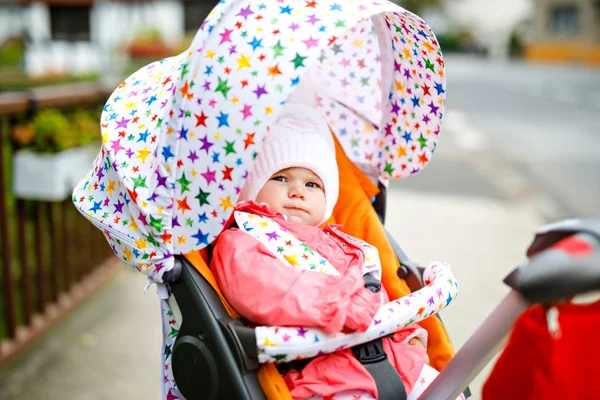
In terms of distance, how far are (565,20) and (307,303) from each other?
4778 centimetres

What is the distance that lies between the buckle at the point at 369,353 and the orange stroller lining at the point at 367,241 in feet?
0.67

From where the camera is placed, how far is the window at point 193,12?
2641 centimetres

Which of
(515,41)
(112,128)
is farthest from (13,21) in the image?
(515,41)

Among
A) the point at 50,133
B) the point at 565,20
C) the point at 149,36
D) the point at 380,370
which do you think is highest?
the point at 380,370

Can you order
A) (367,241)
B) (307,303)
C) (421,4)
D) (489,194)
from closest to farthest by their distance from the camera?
(307,303) → (367,241) → (489,194) → (421,4)

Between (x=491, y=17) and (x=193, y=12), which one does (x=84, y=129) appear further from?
(x=491, y=17)

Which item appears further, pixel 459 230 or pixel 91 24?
pixel 91 24

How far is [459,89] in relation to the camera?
72.3 feet

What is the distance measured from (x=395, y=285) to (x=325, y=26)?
84cm

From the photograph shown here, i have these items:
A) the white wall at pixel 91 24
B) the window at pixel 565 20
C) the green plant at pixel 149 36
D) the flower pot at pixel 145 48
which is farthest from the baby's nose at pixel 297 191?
the window at pixel 565 20

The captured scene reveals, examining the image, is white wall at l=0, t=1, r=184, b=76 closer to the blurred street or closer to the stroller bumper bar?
the blurred street

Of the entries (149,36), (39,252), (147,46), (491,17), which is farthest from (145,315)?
(491,17)

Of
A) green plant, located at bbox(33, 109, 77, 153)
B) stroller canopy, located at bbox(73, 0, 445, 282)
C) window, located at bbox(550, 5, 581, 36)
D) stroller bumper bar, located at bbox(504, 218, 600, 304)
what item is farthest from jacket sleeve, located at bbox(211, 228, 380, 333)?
window, located at bbox(550, 5, 581, 36)

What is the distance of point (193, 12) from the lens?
26844mm
